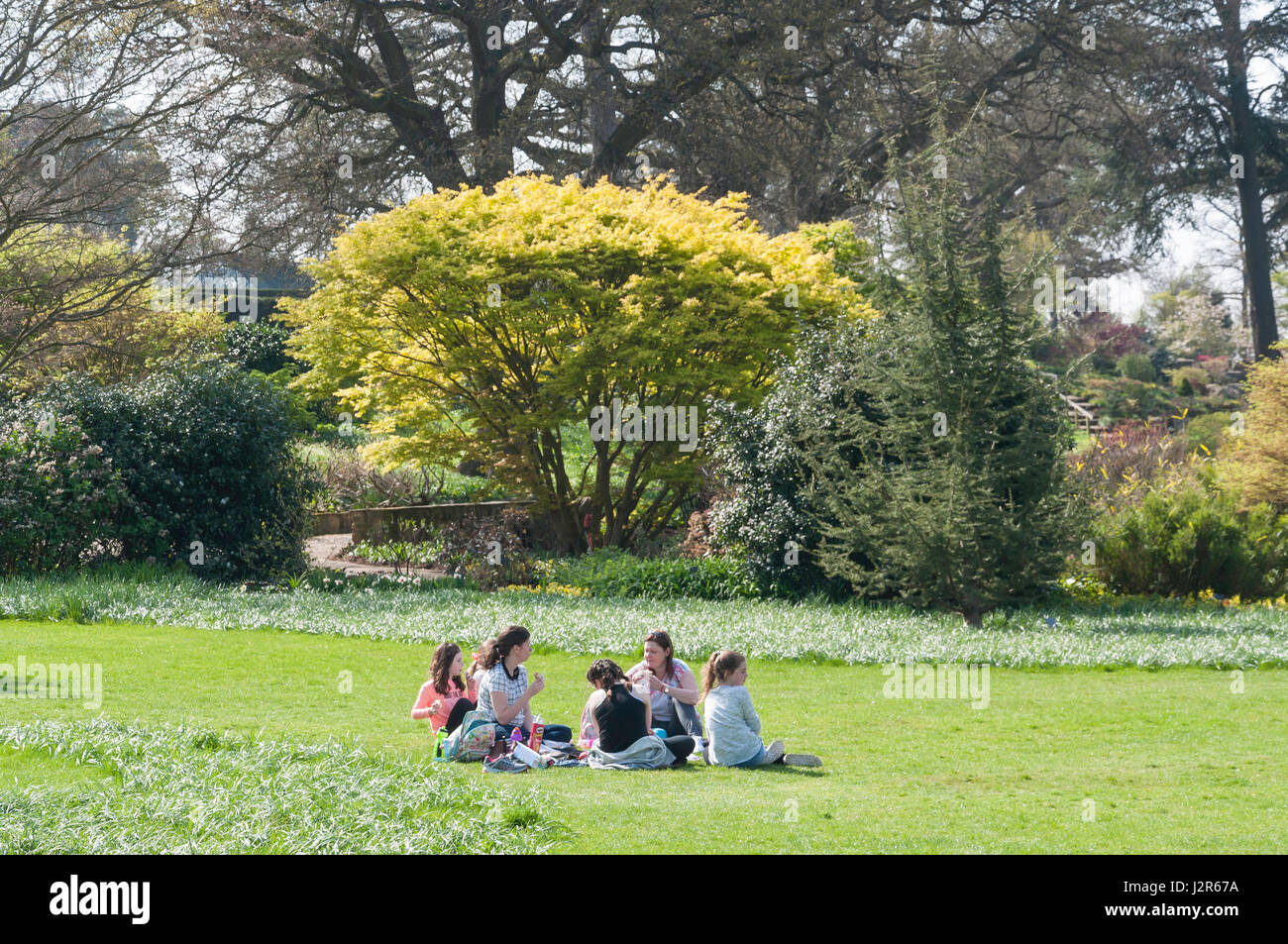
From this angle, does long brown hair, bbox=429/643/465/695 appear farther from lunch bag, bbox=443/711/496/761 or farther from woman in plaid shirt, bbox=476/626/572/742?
lunch bag, bbox=443/711/496/761

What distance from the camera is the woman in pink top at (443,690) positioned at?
7.84m

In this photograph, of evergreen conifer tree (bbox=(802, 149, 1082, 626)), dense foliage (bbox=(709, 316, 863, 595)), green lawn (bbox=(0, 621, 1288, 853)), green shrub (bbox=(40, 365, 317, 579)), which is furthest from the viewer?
green shrub (bbox=(40, 365, 317, 579))

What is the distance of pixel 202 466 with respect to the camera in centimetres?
1650

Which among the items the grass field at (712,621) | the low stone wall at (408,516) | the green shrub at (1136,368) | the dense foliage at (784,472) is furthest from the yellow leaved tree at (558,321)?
the green shrub at (1136,368)

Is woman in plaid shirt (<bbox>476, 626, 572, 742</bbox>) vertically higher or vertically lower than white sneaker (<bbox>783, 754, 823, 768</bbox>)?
higher

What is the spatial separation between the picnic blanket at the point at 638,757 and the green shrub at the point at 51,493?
33.9ft

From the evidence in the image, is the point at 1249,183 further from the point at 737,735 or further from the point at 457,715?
the point at 457,715

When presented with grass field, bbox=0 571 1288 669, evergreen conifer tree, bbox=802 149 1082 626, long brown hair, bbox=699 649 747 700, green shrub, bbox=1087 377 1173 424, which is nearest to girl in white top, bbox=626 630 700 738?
long brown hair, bbox=699 649 747 700

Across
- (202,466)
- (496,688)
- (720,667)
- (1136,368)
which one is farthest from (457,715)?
(1136,368)

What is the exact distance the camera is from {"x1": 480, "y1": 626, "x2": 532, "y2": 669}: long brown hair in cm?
746

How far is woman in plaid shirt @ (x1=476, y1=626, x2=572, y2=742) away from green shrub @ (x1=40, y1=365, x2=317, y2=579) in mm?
9799

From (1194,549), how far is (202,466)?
1290 cm

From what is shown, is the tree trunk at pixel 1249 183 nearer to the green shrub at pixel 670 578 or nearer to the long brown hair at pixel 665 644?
the green shrub at pixel 670 578

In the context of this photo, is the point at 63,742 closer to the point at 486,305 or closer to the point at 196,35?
the point at 486,305
